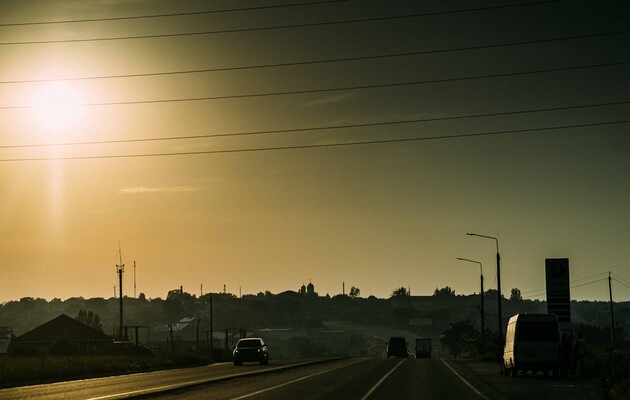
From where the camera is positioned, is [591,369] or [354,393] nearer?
[354,393]

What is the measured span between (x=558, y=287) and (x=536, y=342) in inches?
773

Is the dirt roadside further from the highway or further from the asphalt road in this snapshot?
the asphalt road

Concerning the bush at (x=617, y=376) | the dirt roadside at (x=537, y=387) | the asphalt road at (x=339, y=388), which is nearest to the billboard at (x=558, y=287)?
the bush at (x=617, y=376)

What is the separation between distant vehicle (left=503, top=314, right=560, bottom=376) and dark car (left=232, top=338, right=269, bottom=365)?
2394cm

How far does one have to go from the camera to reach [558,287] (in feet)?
211

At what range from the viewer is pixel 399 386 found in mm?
38750

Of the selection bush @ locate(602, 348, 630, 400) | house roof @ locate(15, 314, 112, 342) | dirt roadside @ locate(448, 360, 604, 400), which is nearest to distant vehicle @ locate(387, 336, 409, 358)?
house roof @ locate(15, 314, 112, 342)

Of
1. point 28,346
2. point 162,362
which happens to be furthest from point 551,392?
point 28,346

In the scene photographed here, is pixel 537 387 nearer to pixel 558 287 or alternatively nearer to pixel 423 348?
pixel 558 287

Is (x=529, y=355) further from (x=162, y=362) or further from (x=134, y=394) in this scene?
(x=162, y=362)

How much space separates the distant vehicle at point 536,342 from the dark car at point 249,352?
2394cm

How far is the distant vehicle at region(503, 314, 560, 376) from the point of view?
45531 millimetres

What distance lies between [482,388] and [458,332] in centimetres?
15024

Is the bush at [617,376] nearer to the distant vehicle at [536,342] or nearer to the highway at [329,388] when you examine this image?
the highway at [329,388]
